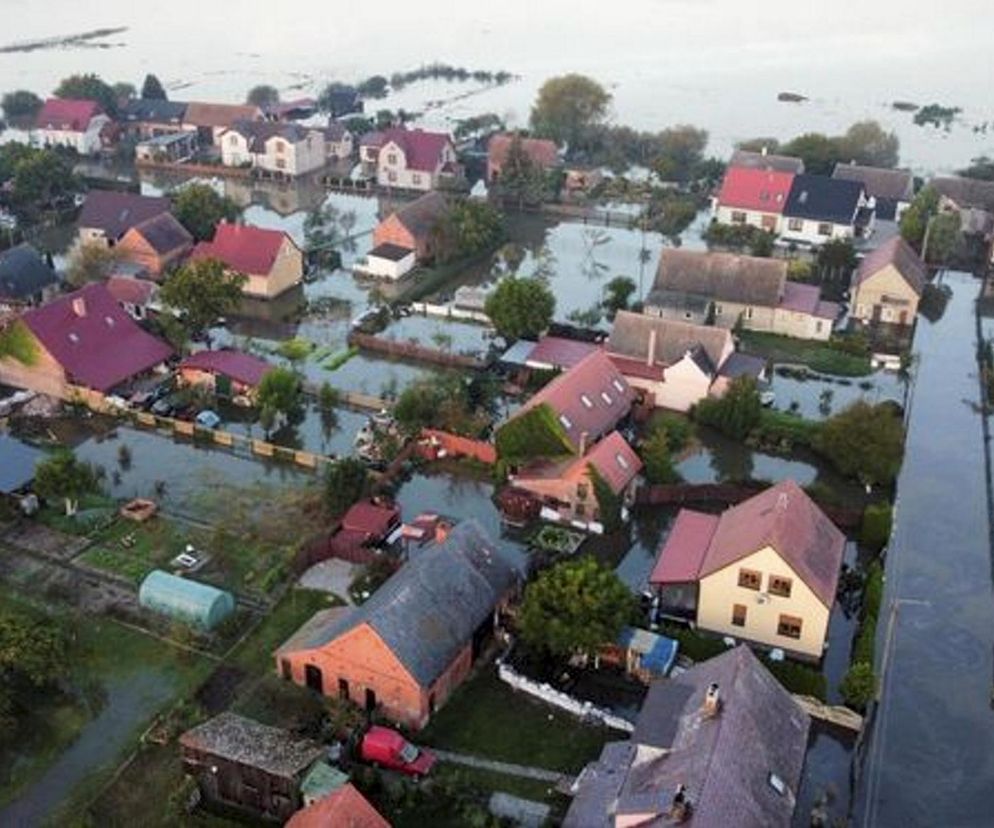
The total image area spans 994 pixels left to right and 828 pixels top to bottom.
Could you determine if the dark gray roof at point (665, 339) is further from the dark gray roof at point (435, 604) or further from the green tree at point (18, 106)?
the green tree at point (18, 106)

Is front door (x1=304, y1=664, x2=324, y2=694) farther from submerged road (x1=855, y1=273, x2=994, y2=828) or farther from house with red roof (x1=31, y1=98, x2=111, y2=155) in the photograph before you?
house with red roof (x1=31, y1=98, x2=111, y2=155)

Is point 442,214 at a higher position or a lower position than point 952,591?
higher

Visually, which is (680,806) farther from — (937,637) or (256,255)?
(256,255)

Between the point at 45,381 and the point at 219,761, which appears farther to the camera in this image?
the point at 45,381

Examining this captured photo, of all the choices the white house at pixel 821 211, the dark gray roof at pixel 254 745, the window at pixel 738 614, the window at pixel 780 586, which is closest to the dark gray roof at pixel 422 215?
the white house at pixel 821 211

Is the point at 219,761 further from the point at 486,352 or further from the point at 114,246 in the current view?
the point at 114,246

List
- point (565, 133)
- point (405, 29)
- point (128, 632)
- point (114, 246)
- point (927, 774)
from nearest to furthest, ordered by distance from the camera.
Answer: point (927, 774) < point (128, 632) < point (114, 246) < point (565, 133) < point (405, 29)

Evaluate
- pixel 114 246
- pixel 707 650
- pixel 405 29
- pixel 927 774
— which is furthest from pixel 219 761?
pixel 405 29
